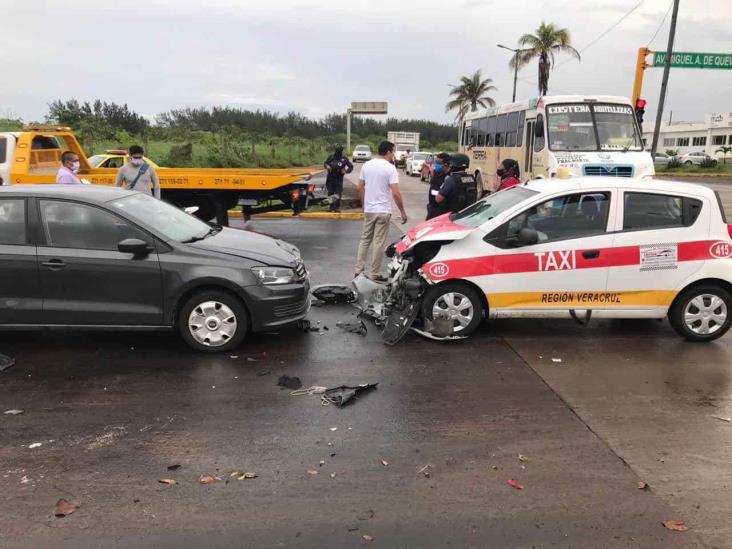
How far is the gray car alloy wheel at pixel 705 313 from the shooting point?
5.80 m

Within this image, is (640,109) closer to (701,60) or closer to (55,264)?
(701,60)

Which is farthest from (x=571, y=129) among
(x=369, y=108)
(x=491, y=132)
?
(x=369, y=108)

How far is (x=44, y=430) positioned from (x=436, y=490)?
275 centimetres

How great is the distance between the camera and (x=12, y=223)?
207 inches

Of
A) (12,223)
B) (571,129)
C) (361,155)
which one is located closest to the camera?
(12,223)

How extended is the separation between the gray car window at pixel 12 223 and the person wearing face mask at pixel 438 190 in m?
5.12

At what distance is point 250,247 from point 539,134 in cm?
1012

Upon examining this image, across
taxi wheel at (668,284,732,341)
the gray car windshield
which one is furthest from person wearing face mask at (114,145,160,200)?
taxi wheel at (668,284,732,341)

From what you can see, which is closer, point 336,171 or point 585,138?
point 585,138

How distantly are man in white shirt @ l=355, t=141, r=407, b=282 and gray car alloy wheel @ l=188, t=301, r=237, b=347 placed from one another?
2.95m

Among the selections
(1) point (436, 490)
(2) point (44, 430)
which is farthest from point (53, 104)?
(1) point (436, 490)

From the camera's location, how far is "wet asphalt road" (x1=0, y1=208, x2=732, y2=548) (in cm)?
299

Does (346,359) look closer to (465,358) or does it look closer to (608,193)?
(465,358)

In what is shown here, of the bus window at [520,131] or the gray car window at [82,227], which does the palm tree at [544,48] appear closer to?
the bus window at [520,131]
